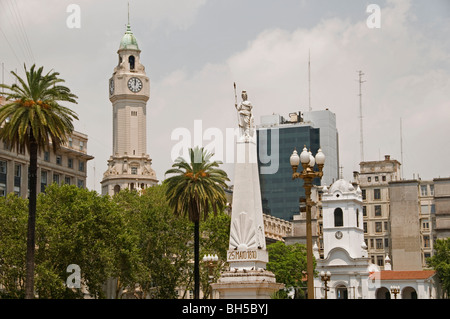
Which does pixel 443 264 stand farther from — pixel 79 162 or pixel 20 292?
pixel 20 292

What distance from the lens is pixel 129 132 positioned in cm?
13650

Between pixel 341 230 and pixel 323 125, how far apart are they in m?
71.9

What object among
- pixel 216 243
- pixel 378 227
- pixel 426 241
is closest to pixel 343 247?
pixel 378 227

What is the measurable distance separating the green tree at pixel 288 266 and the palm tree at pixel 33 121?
5711cm

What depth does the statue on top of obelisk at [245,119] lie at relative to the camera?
4778 cm

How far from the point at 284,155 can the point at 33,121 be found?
13095 centimetres

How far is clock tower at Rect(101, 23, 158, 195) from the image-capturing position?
5241 inches

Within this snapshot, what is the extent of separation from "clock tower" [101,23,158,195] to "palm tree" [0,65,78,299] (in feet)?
284

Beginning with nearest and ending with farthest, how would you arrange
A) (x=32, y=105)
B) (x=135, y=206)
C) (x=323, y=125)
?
(x=32, y=105), (x=135, y=206), (x=323, y=125)

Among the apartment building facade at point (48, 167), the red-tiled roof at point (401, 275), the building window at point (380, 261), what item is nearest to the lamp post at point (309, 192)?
the apartment building facade at point (48, 167)

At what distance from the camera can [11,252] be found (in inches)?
2427

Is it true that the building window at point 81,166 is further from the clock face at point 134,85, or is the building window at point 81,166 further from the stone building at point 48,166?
the clock face at point 134,85

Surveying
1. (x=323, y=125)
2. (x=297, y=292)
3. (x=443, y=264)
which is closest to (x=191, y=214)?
(x=297, y=292)

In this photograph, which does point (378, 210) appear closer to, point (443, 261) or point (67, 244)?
point (443, 261)
